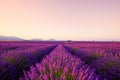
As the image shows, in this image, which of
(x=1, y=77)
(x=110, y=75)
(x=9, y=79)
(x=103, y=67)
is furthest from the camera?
(x=103, y=67)

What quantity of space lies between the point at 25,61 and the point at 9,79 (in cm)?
278

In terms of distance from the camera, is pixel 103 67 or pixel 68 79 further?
pixel 103 67

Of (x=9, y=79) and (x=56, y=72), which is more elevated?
(x=56, y=72)

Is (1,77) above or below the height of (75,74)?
below

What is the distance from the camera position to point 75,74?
3436mm

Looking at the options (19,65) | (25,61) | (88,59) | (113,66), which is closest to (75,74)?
(113,66)

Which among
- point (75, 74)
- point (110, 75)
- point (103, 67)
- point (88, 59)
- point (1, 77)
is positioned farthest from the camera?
point (88, 59)

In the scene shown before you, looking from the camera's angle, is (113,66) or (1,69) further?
(113,66)

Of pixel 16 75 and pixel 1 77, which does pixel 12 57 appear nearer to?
pixel 16 75

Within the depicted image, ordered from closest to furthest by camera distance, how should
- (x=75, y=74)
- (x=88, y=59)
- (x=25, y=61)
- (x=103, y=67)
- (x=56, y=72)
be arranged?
(x=75, y=74) < (x=56, y=72) < (x=103, y=67) < (x=25, y=61) < (x=88, y=59)

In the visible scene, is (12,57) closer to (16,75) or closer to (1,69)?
(16,75)

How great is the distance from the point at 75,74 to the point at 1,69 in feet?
7.84

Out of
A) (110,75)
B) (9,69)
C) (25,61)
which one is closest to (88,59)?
(25,61)

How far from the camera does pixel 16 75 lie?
21.0ft
